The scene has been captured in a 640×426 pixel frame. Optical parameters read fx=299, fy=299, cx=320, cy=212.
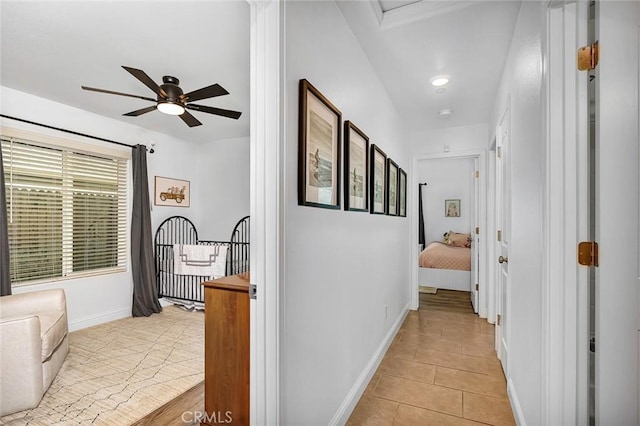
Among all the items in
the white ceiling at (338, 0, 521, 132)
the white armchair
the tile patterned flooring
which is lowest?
the tile patterned flooring

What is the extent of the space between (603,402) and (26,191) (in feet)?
15.1

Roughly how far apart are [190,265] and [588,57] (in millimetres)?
4186

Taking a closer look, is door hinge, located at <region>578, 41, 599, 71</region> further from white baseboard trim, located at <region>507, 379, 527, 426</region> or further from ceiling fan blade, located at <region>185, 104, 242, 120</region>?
ceiling fan blade, located at <region>185, 104, 242, 120</region>

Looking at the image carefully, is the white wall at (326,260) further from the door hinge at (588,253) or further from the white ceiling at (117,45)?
the door hinge at (588,253)

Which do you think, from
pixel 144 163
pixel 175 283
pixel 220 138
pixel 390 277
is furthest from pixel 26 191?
pixel 390 277

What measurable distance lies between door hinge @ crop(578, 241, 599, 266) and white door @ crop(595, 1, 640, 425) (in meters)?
0.05

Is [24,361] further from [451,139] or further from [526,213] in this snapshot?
[451,139]

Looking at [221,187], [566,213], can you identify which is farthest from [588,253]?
[221,187]

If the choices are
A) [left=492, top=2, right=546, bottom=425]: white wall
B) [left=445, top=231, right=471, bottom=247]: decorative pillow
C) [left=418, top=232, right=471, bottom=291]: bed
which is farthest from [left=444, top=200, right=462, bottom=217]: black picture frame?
[left=492, top=2, right=546, bottom=425]: white wall

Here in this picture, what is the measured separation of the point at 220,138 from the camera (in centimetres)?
497

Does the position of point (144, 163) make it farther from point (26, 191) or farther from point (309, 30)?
point (309, 30)

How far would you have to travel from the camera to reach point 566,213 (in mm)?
1149

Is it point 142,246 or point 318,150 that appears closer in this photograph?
point 318,150

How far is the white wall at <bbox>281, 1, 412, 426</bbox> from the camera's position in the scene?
4.20 ft
